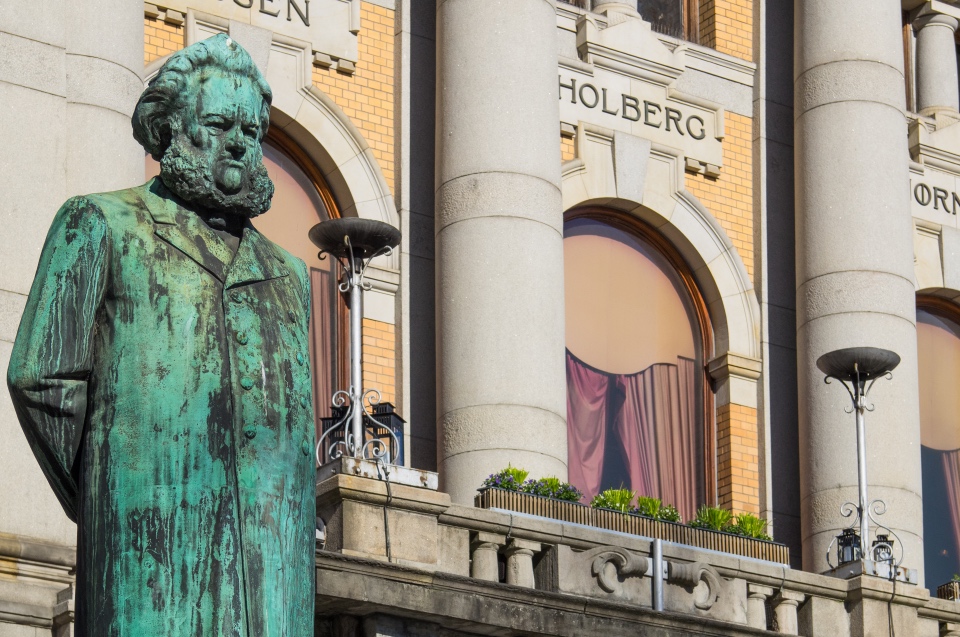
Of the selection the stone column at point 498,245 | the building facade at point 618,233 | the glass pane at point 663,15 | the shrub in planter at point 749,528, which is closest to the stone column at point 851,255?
the building facade at point 618,233

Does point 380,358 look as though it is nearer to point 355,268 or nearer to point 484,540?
point 355,268

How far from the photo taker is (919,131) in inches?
1085

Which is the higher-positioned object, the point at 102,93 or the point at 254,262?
the point at 102,93

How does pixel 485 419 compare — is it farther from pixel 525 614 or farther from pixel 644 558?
pixel 525 614

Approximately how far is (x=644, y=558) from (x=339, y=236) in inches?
137

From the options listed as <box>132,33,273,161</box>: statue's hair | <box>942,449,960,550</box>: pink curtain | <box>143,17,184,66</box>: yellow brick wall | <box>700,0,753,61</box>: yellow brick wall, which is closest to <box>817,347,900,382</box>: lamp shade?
<box>942,449,960,550</box>: pink curtain

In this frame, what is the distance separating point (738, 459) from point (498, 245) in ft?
16.1

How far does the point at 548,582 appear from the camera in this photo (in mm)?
16891

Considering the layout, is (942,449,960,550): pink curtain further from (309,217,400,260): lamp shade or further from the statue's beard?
the statue's beard

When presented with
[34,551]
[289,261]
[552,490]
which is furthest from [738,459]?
[289,261]

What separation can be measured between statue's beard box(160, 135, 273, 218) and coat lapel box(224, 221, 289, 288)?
0.08 meters

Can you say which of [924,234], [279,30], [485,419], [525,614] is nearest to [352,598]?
[525,614]

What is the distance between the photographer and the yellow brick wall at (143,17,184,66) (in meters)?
21.9

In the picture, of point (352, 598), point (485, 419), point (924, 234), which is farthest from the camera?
point (924, 234)
